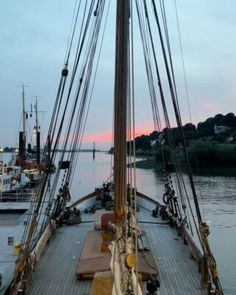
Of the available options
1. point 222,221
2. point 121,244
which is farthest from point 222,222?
point 121,244

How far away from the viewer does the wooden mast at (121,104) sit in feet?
30.8

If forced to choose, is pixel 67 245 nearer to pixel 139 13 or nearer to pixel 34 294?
pixel 34 294

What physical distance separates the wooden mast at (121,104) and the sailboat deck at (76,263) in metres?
3.47

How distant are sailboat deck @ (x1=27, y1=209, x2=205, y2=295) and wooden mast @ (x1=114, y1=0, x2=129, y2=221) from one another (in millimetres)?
3472

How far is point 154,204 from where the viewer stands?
2530cm

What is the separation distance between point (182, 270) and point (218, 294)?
2495mm

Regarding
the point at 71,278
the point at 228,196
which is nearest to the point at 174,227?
the point at 71,278

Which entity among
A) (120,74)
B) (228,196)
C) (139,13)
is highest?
(139,13)

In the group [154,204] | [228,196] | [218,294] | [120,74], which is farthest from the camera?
[228,196]

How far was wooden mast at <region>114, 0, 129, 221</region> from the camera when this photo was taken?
940cm

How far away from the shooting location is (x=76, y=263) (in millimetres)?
14414

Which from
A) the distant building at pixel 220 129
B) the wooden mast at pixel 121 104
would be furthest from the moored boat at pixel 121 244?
the distant building at pixel 220 129

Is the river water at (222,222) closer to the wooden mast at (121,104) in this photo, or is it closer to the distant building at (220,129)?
the wooden mast at (121,104)

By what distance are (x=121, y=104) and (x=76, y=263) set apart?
262 inches
